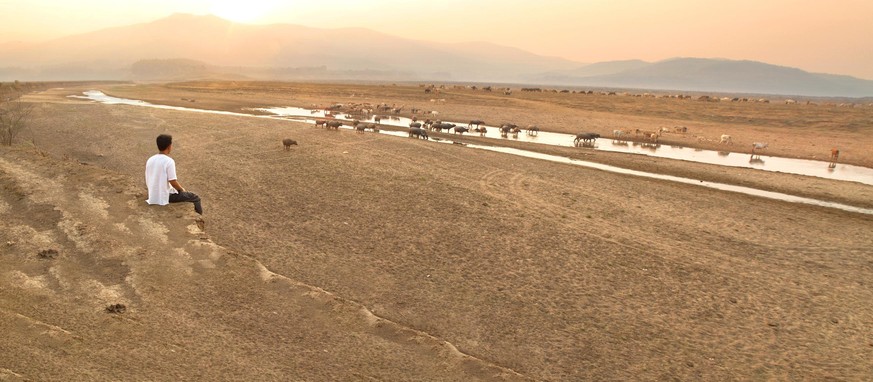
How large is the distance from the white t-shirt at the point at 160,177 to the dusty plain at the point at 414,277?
314mm

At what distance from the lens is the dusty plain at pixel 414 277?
749cm

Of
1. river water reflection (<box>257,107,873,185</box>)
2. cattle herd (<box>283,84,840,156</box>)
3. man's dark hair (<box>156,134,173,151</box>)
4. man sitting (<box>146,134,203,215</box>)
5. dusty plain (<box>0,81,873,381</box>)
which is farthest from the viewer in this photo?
cattle herd (<box>283,84,840,156</box>)

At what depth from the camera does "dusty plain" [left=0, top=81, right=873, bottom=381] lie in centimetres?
749

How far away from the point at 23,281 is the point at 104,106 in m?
43.8

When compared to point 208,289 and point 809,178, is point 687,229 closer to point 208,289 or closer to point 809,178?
point 208,289

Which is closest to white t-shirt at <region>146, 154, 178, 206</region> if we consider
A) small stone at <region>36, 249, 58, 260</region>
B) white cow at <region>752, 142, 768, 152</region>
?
small stone at <region>36, 249, 58, 260</region>

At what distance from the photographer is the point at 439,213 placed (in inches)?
635

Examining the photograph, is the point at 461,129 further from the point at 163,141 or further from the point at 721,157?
the point at 163,141

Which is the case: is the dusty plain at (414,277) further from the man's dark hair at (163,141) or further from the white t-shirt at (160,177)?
the man's dark hair at (163,141)

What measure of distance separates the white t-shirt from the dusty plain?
0.31 meters

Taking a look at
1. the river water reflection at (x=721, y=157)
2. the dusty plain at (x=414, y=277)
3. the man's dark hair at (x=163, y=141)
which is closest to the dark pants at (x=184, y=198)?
the dusty plain at (x=414, y=277)

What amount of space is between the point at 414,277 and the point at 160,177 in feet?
20.7

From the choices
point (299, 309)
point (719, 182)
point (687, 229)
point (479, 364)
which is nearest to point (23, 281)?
point (299, 309)

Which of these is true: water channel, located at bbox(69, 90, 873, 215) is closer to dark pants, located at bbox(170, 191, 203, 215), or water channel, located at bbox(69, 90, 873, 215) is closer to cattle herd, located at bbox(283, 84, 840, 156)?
cattle herd, located at bbox(283, 84, 840, 156)
